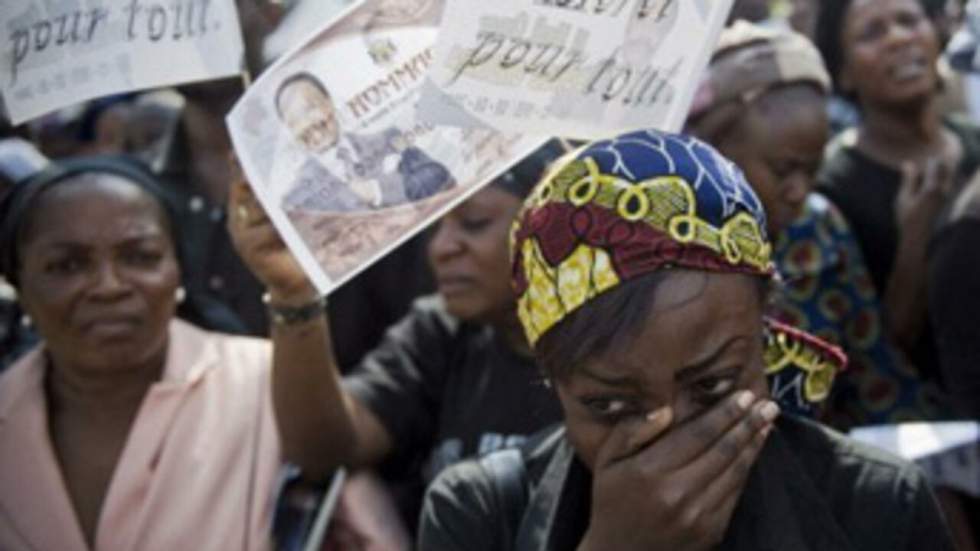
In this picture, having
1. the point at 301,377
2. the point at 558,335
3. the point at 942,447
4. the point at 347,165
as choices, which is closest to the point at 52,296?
the point at 301,377

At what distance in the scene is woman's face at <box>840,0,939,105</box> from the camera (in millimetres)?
4363

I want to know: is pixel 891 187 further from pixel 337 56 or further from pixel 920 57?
pixel 337 56

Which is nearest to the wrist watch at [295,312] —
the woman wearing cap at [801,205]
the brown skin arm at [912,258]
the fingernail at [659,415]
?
the fingernail at [659,415]

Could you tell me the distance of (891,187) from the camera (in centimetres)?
417

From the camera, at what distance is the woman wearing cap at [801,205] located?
352 centimetres

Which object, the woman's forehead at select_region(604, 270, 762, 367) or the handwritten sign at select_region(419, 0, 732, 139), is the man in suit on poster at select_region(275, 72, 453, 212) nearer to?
the handwritten sign at select_region(419, 0, 732, 139)

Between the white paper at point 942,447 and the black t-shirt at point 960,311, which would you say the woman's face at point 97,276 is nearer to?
the white paper at point 942,447

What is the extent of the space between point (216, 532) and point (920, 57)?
2596mm

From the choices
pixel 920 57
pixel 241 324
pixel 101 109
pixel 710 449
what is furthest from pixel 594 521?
pixel 101 109

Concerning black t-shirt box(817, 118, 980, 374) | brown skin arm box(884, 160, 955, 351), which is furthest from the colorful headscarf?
black t-shirt box(817, 118, 980, 374)

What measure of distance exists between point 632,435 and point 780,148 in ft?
5.62

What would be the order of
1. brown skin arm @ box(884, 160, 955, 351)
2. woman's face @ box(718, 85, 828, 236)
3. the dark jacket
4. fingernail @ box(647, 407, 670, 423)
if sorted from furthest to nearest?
brown skin arm @ box(884, 160, 955, 351)
woman's face @ box(718, 85, 828, 236)
the dark jacket
fingernail @ box(647, 407, 670, 423)

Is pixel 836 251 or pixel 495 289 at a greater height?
pixel 495 289

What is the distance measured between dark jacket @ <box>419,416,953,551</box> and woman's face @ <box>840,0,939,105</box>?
245 cm
